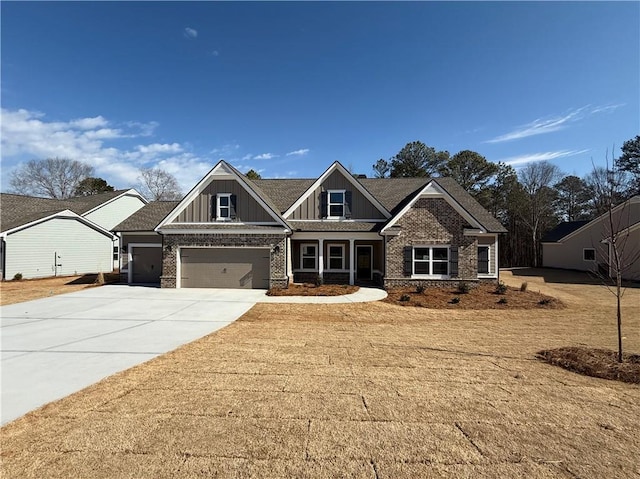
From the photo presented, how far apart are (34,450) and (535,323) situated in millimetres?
12086

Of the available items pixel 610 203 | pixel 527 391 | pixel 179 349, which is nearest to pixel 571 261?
pixel 610 203

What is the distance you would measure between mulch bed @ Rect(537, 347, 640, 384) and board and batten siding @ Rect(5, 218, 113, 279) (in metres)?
28.0

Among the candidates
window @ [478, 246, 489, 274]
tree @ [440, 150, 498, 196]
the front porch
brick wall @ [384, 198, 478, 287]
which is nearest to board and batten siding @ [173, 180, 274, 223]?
the front porch

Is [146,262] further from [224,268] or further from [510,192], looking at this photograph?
[510,192]

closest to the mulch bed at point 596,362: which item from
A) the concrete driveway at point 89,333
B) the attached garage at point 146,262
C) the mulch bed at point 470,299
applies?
the mulch bed at point 470,299

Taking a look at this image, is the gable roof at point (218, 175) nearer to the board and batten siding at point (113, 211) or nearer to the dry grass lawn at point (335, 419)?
the dry grass lawn at point (335, 419)

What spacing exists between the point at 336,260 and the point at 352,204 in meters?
3.56

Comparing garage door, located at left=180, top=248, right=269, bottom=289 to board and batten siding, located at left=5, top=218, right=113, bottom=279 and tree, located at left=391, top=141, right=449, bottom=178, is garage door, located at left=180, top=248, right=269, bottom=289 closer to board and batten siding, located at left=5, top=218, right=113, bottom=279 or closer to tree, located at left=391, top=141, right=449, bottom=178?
board and batten siding, located at left=5, top=218, right=113, bottom=279

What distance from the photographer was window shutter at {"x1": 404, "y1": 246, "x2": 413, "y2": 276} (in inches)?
621

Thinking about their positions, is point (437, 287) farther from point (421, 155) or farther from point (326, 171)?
point (421, 155)

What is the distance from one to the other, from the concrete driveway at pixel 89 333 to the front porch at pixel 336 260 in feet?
13.5

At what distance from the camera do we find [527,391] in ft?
15.7

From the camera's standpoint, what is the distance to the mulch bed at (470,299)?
1247 centimetres

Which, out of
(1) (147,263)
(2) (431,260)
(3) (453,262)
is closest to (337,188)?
(2) (431,260)
